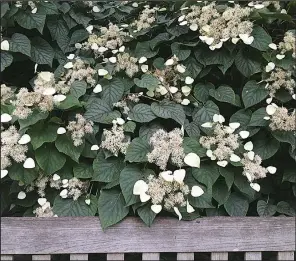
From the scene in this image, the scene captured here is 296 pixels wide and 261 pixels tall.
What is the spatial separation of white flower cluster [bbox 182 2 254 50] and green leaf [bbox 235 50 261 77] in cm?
9

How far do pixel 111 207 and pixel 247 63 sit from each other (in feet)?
2.89

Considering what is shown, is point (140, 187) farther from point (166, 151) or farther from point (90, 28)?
point (90, 28)

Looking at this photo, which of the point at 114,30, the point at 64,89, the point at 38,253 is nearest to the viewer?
the point at 38,253

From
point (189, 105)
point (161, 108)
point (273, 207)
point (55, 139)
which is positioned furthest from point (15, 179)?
point (273, 207)

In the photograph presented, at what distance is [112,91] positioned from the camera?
6.15 feet

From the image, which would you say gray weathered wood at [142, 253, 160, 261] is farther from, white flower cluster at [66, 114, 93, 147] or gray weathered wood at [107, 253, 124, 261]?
white flower cluster at [66, 114, 93, 147]

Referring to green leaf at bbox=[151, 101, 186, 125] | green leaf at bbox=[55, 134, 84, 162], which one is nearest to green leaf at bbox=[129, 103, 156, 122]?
green leaf at bbox=[151, 101, 186, 125]

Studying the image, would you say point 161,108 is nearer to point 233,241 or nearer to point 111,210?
point 111,210

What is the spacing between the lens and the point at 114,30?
2078mm

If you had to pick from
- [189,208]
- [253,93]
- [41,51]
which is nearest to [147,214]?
[189,208]

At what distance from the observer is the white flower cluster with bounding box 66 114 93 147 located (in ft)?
5.45

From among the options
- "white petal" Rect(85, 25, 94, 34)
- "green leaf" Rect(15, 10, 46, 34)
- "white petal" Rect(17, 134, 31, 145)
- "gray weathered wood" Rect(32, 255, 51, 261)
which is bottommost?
"gray weathered wood" Rect(32, 255, 51, 261)

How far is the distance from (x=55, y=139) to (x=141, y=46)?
70 centimetres

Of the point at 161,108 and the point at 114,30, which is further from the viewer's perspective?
the point at 114,30
